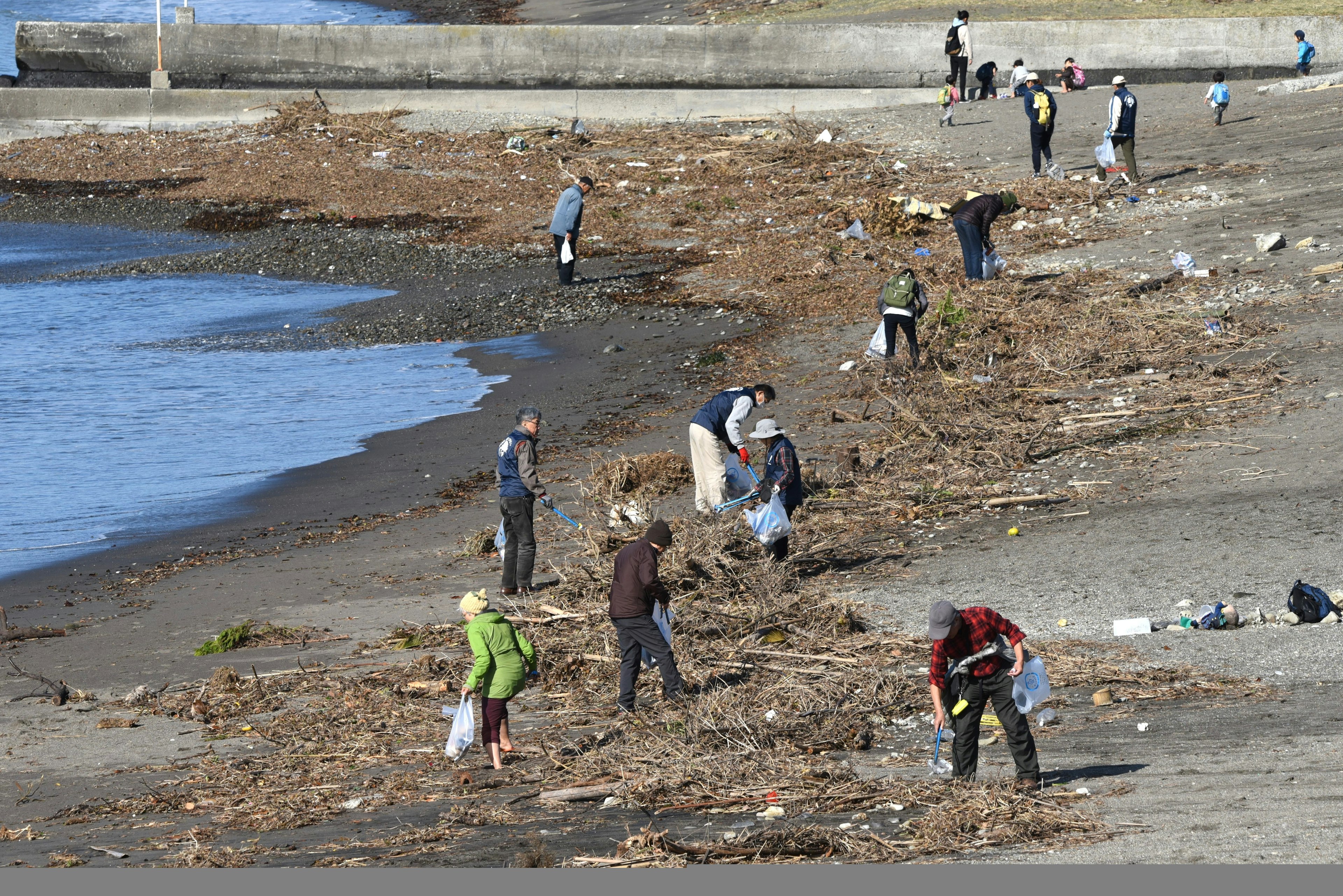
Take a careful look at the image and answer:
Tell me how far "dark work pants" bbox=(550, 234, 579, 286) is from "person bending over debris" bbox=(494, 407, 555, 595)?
1169cm

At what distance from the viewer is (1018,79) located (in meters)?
30.9

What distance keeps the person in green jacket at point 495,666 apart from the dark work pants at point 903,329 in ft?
28.7

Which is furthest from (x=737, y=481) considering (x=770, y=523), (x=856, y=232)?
(x=856, y=232)

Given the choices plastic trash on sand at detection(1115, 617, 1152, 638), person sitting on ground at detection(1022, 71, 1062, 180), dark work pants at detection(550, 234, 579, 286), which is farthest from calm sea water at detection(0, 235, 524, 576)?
plastic trash on sand at detection(1115, 617, 1152, 638)

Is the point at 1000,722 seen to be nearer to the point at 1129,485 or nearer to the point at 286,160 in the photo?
the point at 1129,485

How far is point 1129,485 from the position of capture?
13336mm

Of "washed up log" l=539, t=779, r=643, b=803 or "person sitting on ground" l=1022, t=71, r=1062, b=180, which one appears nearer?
"washed up log" l=539, t=779, r=643, b=803

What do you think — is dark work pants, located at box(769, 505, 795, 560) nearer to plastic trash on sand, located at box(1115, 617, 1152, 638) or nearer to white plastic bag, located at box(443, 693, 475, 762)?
plastic trash on sand, located at box(1115, 617, 1152, 638)

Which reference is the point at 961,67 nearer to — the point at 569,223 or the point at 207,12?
the point at 569,223

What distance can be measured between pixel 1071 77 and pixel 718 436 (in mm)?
22247

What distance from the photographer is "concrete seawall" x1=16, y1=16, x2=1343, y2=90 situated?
3344cm

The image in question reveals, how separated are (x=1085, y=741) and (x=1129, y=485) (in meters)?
5.29

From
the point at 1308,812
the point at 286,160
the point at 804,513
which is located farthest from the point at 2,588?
the point at 286,160

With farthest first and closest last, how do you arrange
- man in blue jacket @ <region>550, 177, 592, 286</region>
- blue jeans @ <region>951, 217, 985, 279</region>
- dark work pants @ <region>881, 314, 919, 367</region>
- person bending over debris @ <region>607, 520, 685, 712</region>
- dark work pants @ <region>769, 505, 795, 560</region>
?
man in blue jacket @ <region>550, 177, 592, 286</region>, blue jeans @ <region>951, 217, 985, 279</region>, dark work pants @ <region>881, 314, 919, 367</region>, dark work pants @ <region>769, 505, 795, 560</region>, person bending over debris @ <region>607, 520, 685, 712</region>
